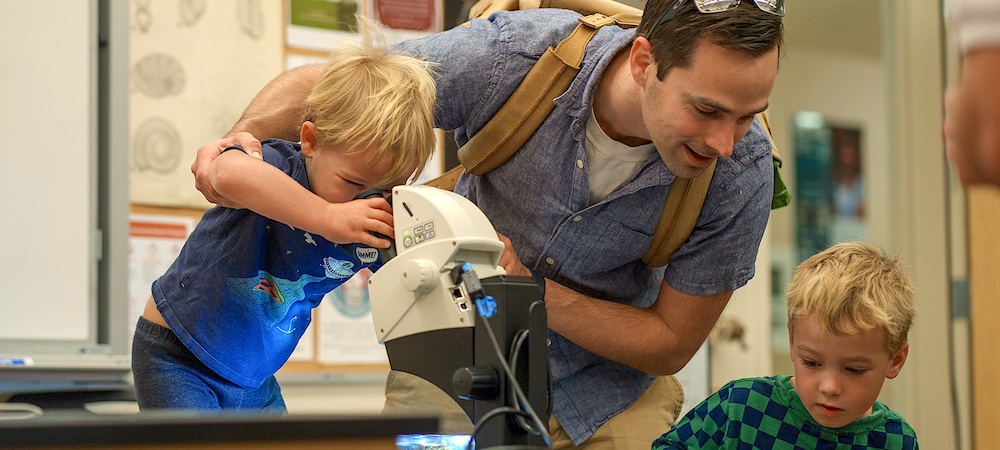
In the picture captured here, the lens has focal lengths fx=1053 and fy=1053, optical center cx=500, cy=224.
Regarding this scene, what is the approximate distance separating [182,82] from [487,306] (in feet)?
7.14

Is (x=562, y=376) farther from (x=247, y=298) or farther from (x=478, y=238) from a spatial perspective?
(x=478, y=238)

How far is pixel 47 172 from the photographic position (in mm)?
2834

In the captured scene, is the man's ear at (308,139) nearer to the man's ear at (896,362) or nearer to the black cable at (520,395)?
the black cable at (520,395)

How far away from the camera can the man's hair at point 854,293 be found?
1.64m

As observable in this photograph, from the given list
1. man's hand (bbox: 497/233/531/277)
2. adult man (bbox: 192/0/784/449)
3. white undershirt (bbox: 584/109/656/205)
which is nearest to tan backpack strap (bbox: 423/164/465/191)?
adult man (bbox: 192/0/784/449)

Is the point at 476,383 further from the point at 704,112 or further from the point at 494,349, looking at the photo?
the point at 704,112

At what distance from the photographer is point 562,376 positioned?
6.21ft

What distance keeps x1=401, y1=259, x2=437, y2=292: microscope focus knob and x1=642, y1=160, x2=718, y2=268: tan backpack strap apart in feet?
2.15

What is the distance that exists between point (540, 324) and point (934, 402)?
323 centimetres

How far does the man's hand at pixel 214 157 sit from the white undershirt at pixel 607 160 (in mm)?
573

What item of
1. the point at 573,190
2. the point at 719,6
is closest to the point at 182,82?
the point at 573,190

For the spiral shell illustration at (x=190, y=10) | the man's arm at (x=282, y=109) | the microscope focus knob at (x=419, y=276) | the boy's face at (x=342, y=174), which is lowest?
the microscope focus knob at (x=419, y=276)

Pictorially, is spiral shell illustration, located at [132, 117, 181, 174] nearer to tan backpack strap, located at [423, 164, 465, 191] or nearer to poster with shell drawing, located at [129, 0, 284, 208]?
poster with shell drawing, located at [129, 0, 284, 208]

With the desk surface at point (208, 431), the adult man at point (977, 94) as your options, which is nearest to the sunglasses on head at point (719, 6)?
the adult man at point (977, 94)
